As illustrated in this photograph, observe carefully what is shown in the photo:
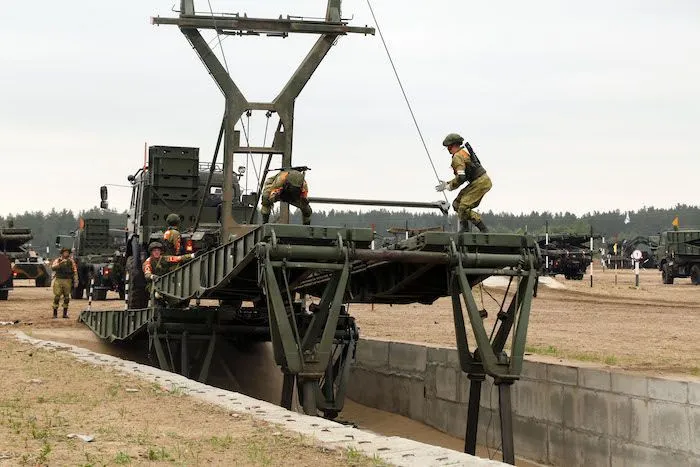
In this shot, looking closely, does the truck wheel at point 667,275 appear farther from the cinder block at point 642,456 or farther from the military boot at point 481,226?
the cinder block at point 642,456

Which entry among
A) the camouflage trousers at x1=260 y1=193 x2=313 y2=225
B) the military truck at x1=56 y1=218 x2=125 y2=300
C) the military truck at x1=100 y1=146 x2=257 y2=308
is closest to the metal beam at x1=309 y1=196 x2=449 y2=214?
the camouflage trousers at x1=260 y1=193 x2=313 y2=225

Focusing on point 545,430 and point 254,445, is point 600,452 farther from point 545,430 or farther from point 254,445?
point 254,445

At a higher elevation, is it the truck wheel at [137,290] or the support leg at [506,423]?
the truck wheel at [137,290]

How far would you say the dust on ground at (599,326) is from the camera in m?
16.7

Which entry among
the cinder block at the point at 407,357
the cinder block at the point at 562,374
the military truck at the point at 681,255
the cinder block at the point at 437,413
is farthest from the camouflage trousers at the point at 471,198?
the military truck at the point at 681,255

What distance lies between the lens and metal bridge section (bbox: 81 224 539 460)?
40.6 ft

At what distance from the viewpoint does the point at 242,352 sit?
63.8 ft

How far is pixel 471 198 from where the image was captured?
45.5 feet

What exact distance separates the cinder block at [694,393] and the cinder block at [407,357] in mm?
6731

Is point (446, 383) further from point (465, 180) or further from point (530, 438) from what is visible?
point (465, 180)

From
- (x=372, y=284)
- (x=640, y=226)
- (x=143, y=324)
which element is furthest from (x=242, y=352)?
(x=640, y=226)

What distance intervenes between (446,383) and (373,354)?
2.84m

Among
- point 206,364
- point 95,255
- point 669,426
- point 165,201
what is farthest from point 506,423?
point 95,255

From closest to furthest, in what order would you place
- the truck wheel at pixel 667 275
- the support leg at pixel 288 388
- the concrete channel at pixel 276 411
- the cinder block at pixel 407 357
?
the concrete channel at pixel 276 411, the support leg at pixel 288 388, the cinder block at pixel 407 357, the truck wheel at pixel 667 275
